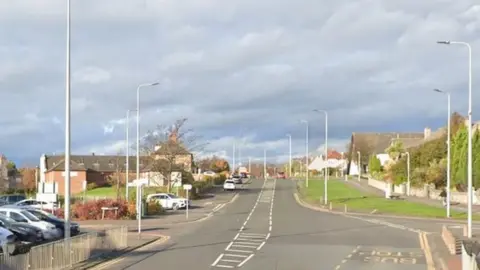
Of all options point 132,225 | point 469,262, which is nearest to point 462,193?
point 132,225

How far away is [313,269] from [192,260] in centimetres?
457

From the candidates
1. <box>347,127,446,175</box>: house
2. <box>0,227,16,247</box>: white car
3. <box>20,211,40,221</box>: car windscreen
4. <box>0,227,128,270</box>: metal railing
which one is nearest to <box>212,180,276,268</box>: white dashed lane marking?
<box>0,227,128,270</box>: metal railing

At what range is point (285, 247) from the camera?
97.9ft

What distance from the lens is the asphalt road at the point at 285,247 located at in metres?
23.7

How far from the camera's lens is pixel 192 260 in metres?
24.5

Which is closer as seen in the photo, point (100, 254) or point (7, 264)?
point (7, 264)

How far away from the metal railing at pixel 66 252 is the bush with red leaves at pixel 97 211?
21.8 metres

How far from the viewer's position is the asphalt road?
77.7 ft

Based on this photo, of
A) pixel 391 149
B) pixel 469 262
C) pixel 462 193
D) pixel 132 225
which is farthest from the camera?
pixel 391 149

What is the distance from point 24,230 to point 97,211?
18.7 meters

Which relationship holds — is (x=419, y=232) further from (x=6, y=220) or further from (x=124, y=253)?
(x=6, y=220)

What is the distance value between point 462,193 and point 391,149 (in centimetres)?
3519

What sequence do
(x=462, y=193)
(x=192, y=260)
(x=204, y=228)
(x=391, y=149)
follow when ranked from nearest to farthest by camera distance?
(x=192, y=260)
(x=204, y=228)
(x=462, y=193)
(x=391, y=149)

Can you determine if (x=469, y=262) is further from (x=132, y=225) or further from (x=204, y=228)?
(x=132, y=225)
